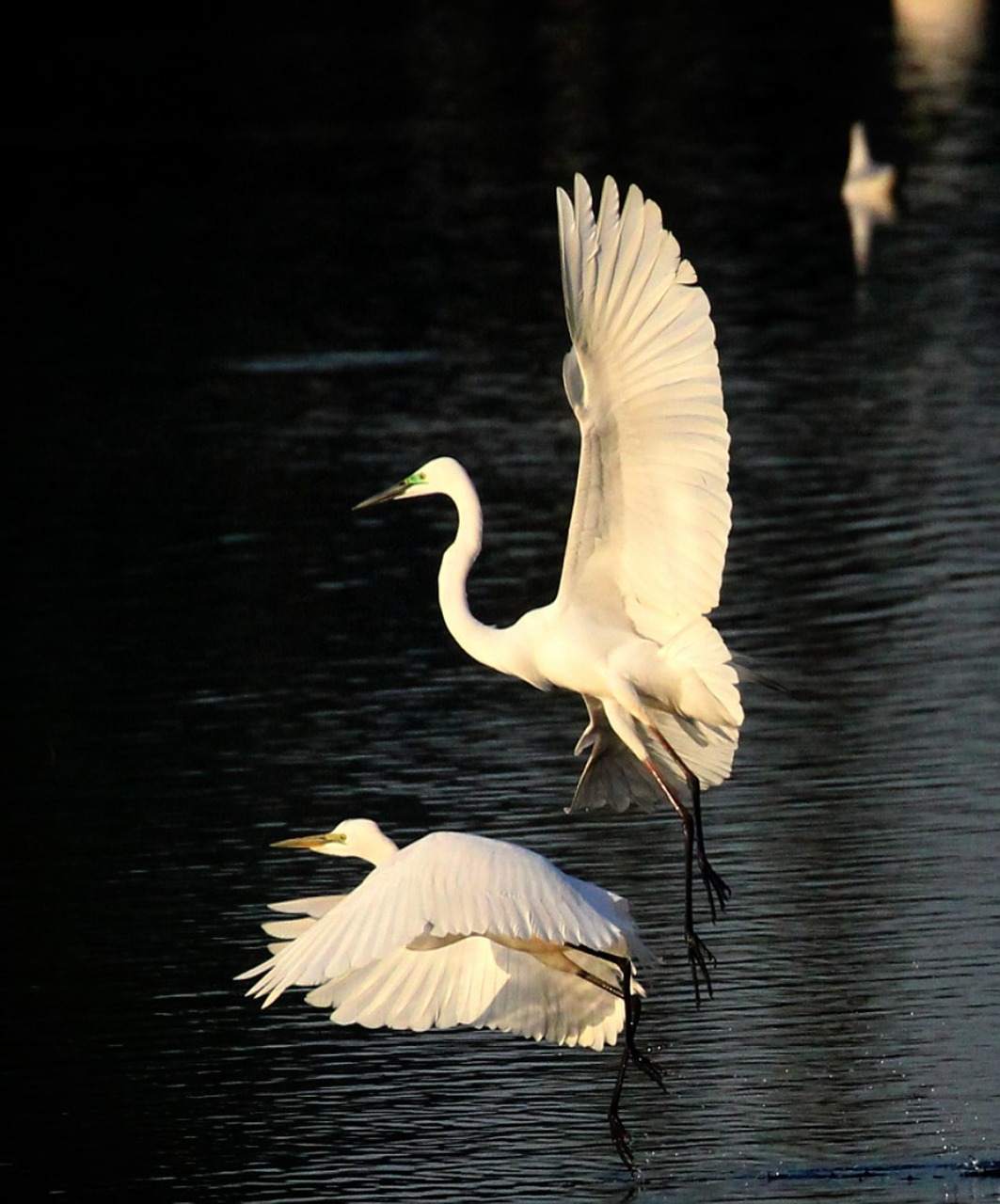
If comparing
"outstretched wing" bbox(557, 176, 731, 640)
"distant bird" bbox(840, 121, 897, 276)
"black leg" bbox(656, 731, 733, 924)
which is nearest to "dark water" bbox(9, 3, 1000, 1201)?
"black leg" bbox(656, 731, 733, 924)

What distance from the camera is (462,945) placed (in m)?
7.50

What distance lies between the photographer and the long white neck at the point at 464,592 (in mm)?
8227

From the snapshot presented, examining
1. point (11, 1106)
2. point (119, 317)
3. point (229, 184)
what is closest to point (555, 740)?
point (11, 1106)

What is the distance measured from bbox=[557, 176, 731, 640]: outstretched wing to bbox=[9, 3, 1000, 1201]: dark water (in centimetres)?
109

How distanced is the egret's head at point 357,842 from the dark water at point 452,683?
1.63 feet

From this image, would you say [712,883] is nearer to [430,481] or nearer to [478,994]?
[478,994]

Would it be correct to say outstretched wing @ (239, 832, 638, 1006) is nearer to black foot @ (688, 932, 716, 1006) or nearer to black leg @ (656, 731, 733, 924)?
black foot @ (688, 932, 716, 1006)

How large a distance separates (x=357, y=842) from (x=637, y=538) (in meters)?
1.09

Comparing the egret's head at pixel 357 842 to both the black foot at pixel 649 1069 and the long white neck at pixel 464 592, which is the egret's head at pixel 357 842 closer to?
the long white neck at pixel 464 592

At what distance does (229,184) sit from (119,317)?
6.88 metres

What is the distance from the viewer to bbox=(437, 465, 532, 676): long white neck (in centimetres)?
823

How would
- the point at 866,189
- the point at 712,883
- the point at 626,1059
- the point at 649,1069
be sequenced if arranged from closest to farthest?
the point at 626,1059 < the point at 649,1069 < the point at 712,883 < the point at 866,189

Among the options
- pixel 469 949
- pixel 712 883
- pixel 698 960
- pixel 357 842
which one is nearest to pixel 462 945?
pixel 469 949

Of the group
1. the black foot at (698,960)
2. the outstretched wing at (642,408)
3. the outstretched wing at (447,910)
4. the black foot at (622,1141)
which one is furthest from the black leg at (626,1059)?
the outstretched wing at (642,408)
